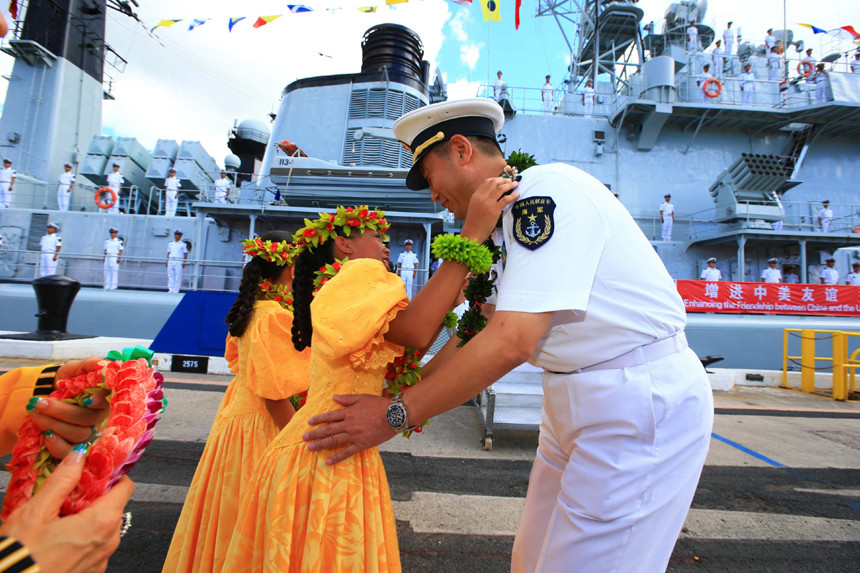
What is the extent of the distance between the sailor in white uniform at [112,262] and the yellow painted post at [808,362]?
1650cm

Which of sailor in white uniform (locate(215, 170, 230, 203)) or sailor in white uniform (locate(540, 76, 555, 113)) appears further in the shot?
sailor in white uniform (locate(540, 76, 555, 113))

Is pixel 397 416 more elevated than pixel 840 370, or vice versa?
pixel 397 416

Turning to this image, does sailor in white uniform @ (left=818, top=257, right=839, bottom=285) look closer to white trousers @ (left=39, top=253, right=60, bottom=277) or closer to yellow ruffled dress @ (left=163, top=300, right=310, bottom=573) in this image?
yellow ruffled dress @ (left=163, top=300, right=310, bottom=573)

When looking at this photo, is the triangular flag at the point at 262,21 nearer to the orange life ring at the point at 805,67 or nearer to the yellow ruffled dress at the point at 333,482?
the yellow ruffled dress at the point at 333,482

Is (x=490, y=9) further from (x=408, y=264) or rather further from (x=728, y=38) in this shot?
(x=728, y=38)

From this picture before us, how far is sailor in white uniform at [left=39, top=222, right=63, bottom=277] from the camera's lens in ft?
36.9

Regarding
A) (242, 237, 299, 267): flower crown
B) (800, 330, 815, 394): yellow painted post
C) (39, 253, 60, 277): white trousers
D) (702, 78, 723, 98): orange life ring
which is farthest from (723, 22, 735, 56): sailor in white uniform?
(39, 253, 60, 277): white trousers

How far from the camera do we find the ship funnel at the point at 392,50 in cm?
1468

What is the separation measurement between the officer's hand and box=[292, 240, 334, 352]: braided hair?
85cm

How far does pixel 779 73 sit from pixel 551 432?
2247cm

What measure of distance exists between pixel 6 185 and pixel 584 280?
1817 cm

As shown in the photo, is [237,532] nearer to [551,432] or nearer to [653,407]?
[551,432]

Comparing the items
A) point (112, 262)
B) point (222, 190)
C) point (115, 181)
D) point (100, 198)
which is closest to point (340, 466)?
point (112, 262)

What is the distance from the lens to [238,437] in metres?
2.31
